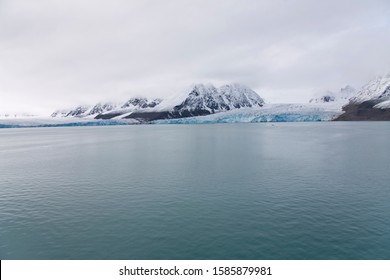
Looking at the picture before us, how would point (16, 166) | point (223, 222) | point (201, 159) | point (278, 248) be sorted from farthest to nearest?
point (201, 159) < point (16, 166) < point (223, 222) < point (278, 248)

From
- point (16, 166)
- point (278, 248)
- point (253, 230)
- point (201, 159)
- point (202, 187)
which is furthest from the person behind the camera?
point (201, 159)

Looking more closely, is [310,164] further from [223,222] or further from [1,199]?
[1,199]

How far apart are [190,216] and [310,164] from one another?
2421 cm

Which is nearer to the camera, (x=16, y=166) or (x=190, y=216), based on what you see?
(x=190, y=216)

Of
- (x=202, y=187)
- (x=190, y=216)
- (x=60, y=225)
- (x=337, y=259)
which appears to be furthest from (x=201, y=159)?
(x=337, y=259)

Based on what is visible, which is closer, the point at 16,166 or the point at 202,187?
the point at 202,187

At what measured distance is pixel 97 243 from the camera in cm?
1695

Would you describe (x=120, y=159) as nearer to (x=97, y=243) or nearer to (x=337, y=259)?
(x=97, y=243)

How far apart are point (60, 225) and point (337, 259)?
669 inches

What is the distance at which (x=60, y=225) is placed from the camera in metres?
19.6

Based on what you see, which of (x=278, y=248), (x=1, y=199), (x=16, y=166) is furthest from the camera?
(x=16, y=166)

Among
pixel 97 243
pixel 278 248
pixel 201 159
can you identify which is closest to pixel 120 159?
pixel 201 159
